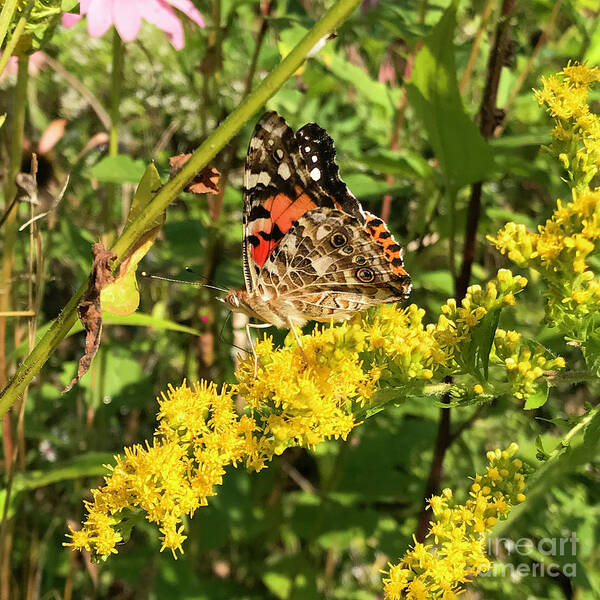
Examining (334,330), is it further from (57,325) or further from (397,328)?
(57,325)

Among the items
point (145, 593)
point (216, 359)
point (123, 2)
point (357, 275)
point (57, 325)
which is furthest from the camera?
point (216, 359)

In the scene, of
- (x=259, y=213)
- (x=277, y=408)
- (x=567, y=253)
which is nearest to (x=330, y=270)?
(x=259, y=213)

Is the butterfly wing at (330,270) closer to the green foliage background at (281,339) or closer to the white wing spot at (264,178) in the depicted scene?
the white wing spot at (264,178)

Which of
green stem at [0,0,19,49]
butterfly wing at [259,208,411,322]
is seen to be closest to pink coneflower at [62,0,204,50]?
green stem at [0,0,19,49]

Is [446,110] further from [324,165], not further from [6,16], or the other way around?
[6,16]

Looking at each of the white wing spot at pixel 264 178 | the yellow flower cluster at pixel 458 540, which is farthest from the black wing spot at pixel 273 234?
the yellow flower cluster at pixel 458 540

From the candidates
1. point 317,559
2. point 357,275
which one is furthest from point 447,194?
point 317,559

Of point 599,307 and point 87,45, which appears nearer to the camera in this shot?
point 599,307

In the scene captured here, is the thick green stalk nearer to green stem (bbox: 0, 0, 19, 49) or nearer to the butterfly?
green stem (bbox: 0, 0, 19, 49)
